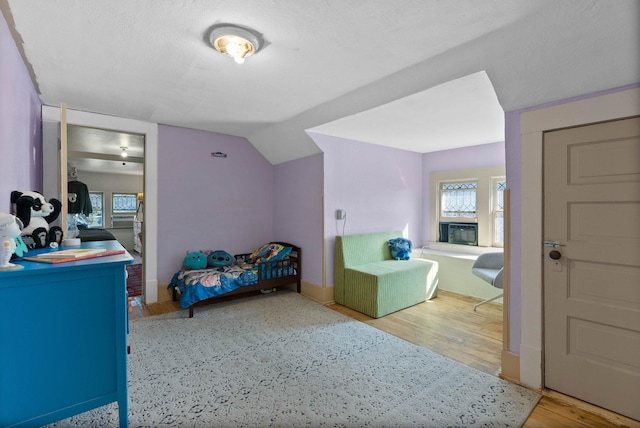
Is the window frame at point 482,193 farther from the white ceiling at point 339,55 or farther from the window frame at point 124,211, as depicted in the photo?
the window frame at point 124,211

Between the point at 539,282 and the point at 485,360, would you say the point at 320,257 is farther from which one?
the point at 539,282

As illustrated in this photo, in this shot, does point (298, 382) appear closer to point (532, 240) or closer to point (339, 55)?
point (532, 240)

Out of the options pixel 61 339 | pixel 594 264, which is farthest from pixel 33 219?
pixel 594 264

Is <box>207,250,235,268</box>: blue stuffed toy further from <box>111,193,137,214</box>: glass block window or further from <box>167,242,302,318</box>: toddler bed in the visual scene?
<box>111,193,137,214</box>: glass block window

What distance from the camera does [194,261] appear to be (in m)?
3.91

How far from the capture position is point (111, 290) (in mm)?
1445

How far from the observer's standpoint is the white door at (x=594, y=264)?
175cm

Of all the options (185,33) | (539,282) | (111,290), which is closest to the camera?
(111,290)

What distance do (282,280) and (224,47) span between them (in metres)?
2.96

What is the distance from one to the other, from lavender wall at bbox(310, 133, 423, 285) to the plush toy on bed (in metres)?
1.64

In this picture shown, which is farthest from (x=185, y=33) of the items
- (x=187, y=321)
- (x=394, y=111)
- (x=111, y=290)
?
(x=187, y=321)

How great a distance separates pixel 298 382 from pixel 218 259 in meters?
2.40

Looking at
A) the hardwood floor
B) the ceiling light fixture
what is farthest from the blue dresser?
the hardwood floor

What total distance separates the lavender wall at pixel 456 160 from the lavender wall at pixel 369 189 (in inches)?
3.9
